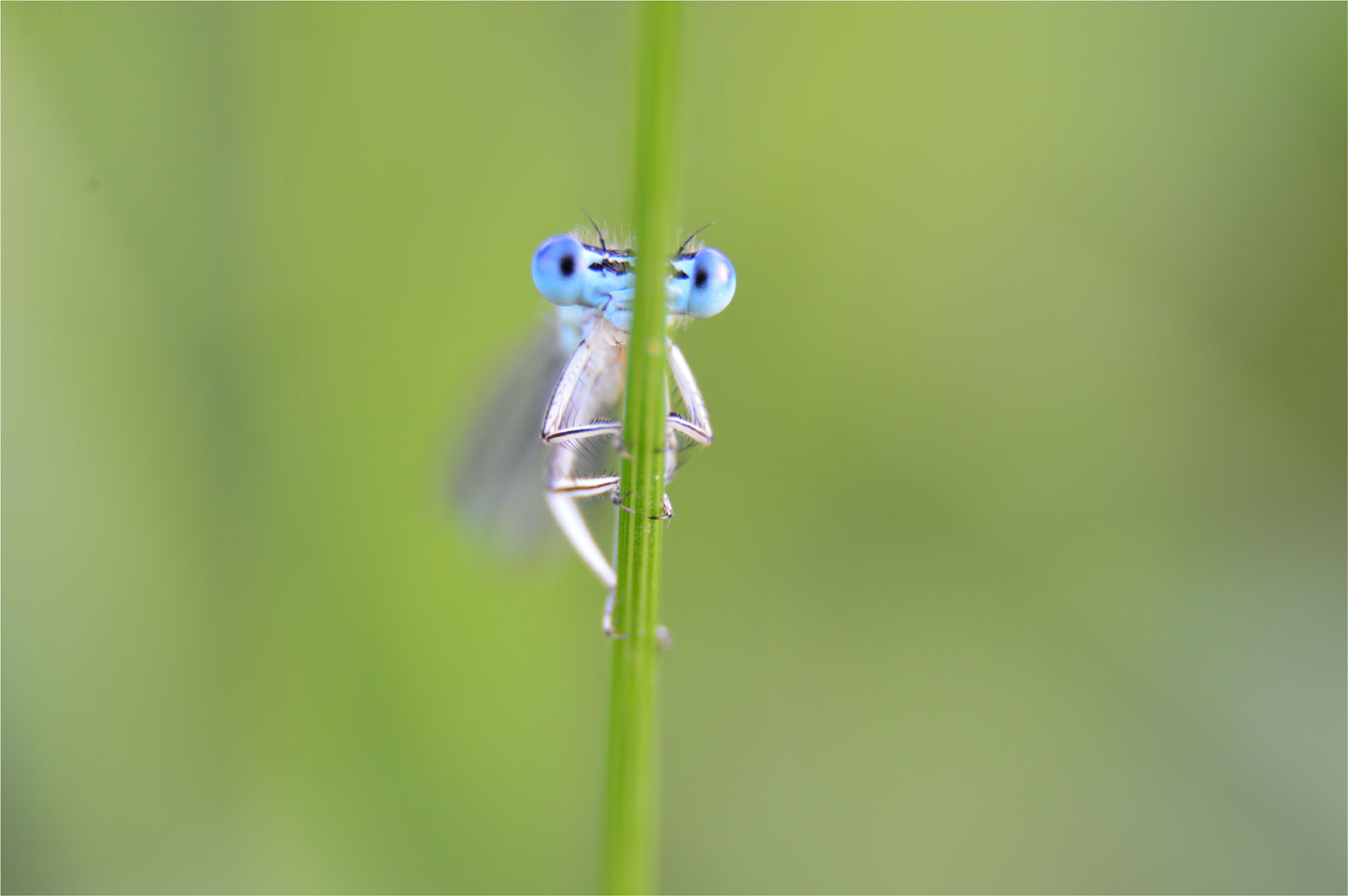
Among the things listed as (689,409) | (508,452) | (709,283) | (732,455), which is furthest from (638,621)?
(732,455)

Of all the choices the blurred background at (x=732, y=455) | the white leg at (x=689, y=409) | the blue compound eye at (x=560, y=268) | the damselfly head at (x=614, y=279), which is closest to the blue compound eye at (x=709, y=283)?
the damselfly head at (x=614, y=279)

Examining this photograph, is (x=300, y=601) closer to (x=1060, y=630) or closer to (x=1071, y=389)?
(x=1060, y=630)

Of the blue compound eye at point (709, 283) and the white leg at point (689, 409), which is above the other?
the blue compound eye at point (709, 283)

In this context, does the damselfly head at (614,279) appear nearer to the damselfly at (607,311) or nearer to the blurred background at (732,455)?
the damselfly at (607,311)

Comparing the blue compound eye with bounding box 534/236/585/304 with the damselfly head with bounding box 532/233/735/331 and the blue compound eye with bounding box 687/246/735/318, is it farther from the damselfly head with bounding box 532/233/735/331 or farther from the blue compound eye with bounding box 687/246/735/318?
the blue compound eye with bounding box 687/246/735/318

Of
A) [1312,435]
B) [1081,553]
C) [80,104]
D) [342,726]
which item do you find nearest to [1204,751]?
[1081,553]

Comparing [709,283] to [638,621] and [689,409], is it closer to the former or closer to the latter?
[689,409]

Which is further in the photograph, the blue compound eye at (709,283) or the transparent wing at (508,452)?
the transparent wing at (508,452)
